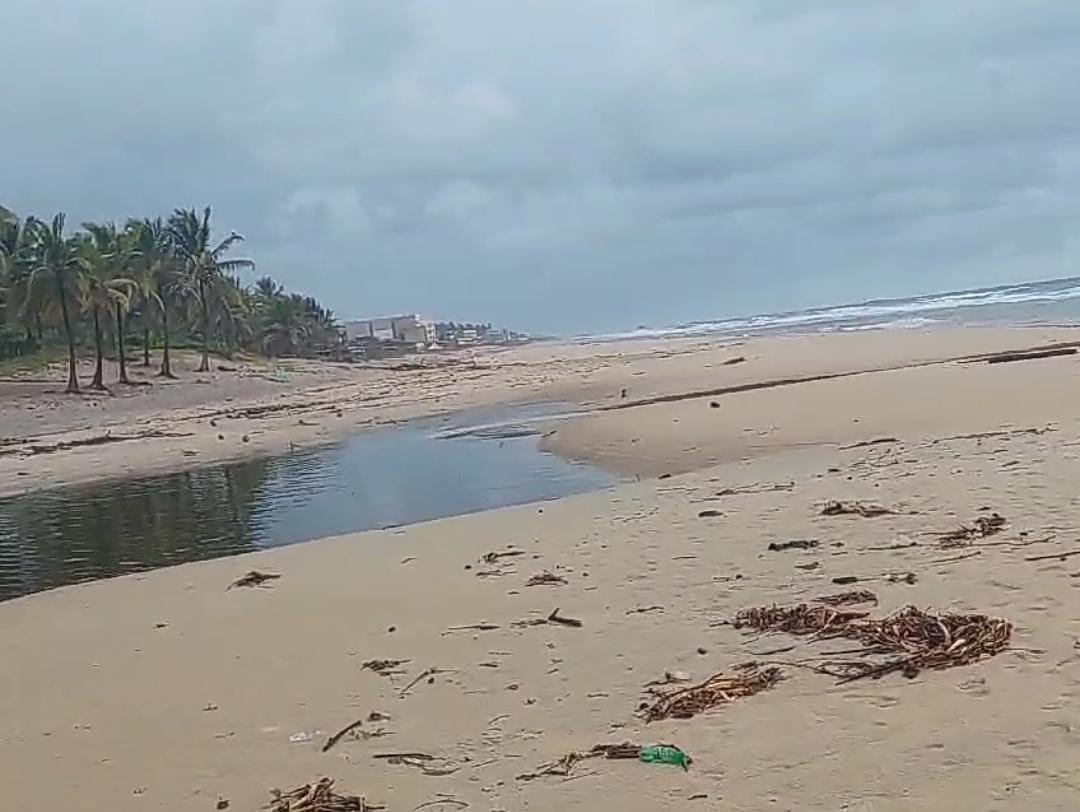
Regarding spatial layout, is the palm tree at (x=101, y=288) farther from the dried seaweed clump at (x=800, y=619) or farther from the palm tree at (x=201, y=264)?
the dried seaweed clump at (x=800, y=619)

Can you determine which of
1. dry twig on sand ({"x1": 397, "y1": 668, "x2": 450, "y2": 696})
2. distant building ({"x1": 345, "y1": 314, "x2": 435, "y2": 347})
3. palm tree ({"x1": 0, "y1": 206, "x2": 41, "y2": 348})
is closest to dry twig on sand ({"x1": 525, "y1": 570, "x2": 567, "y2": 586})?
dry twig on sand ({"x1": 397, "y1": 668, "x2": 450, "y2": 696})

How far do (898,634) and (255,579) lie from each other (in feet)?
20.7

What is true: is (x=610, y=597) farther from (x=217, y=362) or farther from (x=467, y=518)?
(x=217, y=362)

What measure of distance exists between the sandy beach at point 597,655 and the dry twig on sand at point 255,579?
0.50 feet

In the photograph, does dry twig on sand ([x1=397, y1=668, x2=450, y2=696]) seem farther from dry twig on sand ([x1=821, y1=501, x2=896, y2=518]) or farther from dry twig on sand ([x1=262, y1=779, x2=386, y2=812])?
dry twig on sand ([x1=821, y1=501, x2=896, y2=518])

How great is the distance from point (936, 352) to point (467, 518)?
25739mm

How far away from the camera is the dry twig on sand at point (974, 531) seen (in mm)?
7883

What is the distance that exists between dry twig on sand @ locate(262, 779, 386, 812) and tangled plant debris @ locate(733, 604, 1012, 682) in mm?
2432

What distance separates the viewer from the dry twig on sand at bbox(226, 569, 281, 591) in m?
9.91

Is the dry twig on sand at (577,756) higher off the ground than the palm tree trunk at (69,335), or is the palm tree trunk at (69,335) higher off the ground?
the palm tree trunk at (69,335)

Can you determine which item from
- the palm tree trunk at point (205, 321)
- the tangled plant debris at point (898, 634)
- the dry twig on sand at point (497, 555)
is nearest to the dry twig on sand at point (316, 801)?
the tangled plant debris at point (898, 634)

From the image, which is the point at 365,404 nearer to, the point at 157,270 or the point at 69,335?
the point at 69,335

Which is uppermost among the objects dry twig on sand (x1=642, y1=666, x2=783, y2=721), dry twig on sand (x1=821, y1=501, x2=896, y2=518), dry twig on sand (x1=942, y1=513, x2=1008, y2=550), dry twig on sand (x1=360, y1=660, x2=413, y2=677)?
dry twig on sand (x1=942, y1=513, x2=1008, y2=550)

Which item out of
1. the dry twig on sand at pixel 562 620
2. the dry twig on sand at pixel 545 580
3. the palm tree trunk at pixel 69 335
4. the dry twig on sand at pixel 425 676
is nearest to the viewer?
the dry twig on sand at pixel 425 676
